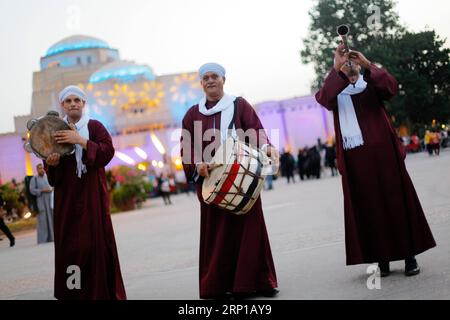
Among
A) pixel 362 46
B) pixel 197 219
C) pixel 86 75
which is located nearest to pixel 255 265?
pixel 197 219

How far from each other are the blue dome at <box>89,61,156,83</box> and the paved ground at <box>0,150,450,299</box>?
46223 mm

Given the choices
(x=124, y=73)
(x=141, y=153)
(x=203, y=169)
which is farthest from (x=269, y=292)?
(x=124, y=73)

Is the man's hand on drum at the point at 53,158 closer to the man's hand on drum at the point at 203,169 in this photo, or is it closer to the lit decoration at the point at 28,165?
the man's hand on drum at the point at 203,169

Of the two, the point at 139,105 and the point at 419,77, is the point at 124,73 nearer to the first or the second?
the point at 139,105

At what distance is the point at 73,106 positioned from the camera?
5031 millimetres

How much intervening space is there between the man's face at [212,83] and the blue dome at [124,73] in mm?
52353

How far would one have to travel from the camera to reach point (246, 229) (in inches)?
184

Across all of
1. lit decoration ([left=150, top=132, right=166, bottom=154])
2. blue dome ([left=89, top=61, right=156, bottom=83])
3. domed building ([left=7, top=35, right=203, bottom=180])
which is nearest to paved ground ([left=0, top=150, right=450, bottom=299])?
domed building ([left=7, top=35, right=203, bottom=180])

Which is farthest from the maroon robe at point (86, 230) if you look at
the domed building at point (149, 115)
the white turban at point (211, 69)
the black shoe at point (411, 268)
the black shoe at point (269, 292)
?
the domed building at point (149, 115)

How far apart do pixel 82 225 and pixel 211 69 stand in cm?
156

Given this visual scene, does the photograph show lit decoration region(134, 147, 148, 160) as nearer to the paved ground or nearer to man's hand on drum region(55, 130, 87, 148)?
the paved ground

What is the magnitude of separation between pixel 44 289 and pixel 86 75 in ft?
202

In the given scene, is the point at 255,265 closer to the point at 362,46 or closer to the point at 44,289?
the point at 44,289

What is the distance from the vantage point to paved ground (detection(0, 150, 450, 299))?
438cm
